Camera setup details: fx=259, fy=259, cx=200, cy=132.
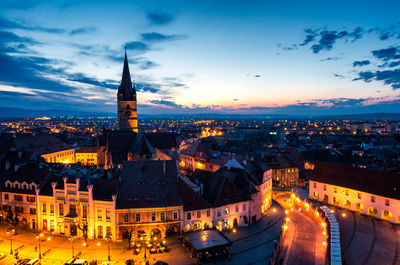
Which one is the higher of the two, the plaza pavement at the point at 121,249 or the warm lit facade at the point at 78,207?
the warm lit facade at the point at 78,207

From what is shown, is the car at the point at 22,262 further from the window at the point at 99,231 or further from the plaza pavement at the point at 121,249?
the window at the point at 99,231

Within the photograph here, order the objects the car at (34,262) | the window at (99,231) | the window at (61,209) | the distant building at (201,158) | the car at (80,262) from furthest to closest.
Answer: the distant building at (201,158)
the window at (61,209)
the window at (99,231)
the car at (34,262)
the car at (80,262)

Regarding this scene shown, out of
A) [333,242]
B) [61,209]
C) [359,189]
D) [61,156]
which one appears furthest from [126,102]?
[333,242]

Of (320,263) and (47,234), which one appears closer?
(320,263)

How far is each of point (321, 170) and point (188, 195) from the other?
36.9 metres

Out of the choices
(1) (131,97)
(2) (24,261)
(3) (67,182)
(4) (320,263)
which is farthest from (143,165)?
(1) (131,97)

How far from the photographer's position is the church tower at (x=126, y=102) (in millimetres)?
100625

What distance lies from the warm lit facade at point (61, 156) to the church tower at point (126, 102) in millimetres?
30234

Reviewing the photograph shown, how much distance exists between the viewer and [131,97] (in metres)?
102

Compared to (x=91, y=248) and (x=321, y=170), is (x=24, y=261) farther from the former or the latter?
(x=321, y=170)

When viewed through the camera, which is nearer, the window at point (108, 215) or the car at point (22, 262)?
the car at point (22, 262)

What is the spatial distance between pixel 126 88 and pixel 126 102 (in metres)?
5.44

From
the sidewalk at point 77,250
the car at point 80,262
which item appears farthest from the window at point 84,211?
the car at point 80,262

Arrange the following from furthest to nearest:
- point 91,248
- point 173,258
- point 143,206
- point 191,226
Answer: point 191,226, point 143,206, point 91,248, point 173,258
